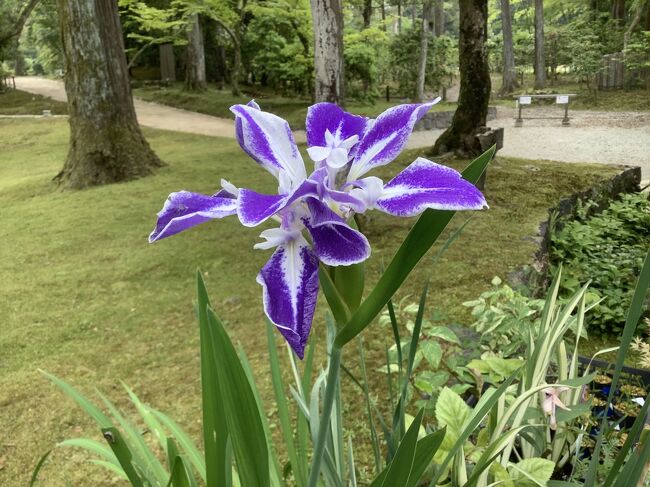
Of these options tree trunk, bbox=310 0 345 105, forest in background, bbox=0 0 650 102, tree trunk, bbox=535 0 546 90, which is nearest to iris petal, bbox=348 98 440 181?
tree trunk, bbox=310 0 345 105

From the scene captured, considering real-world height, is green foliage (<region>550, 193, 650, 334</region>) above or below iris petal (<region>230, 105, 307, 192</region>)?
below

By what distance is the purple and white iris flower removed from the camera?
0.57m

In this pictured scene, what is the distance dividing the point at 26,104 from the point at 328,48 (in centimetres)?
1582

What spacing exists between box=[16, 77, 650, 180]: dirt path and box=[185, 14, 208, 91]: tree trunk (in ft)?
4.44

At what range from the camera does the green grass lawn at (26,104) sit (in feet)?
51.0

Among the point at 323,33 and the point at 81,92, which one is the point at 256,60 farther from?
the point at 323,33

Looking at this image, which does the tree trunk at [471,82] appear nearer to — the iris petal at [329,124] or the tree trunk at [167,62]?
the iris petal at [329,124]

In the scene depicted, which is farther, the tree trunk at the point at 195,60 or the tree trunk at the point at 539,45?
the tree trunk at the point at 539,45

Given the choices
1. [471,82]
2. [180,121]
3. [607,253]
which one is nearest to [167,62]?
[180,121]

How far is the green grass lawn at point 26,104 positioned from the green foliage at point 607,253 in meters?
14.7

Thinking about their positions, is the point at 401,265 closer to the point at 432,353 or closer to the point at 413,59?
the point at 432,353

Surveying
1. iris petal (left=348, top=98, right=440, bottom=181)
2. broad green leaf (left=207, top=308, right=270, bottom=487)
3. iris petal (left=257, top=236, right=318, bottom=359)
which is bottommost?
broad green leaf (left=207, top=308, right=270, bottom=487)

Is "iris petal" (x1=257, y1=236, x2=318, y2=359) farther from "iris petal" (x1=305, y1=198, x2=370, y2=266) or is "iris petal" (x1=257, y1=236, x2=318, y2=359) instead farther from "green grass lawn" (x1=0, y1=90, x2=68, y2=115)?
"green grass lawn" (x1=0, y1=90, x2=68, y2=115)

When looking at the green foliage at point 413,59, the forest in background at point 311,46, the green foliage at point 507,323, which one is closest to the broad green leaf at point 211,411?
the green foliage at point 507,323
